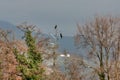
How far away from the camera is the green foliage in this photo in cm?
4266

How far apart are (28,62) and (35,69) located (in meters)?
1.09

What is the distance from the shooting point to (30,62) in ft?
A: 144

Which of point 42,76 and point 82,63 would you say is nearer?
point 42,76

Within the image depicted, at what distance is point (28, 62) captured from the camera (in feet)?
144

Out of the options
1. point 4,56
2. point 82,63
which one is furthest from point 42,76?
point 82,63

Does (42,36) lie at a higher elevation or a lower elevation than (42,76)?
higher

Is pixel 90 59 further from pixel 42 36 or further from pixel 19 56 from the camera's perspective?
pixel 19 56

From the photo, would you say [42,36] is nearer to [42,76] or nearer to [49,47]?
[49,47]

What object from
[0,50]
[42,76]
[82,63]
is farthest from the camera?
[82,63]

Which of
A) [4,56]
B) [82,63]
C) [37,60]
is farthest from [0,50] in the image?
[82,63]

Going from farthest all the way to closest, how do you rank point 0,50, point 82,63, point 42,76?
1. point 82,63
2. point 0,50
3. point 42,76

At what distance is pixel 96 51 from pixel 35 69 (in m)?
9.68

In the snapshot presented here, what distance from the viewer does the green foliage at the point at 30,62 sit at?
42656 mm

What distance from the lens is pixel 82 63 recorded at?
49906mm
